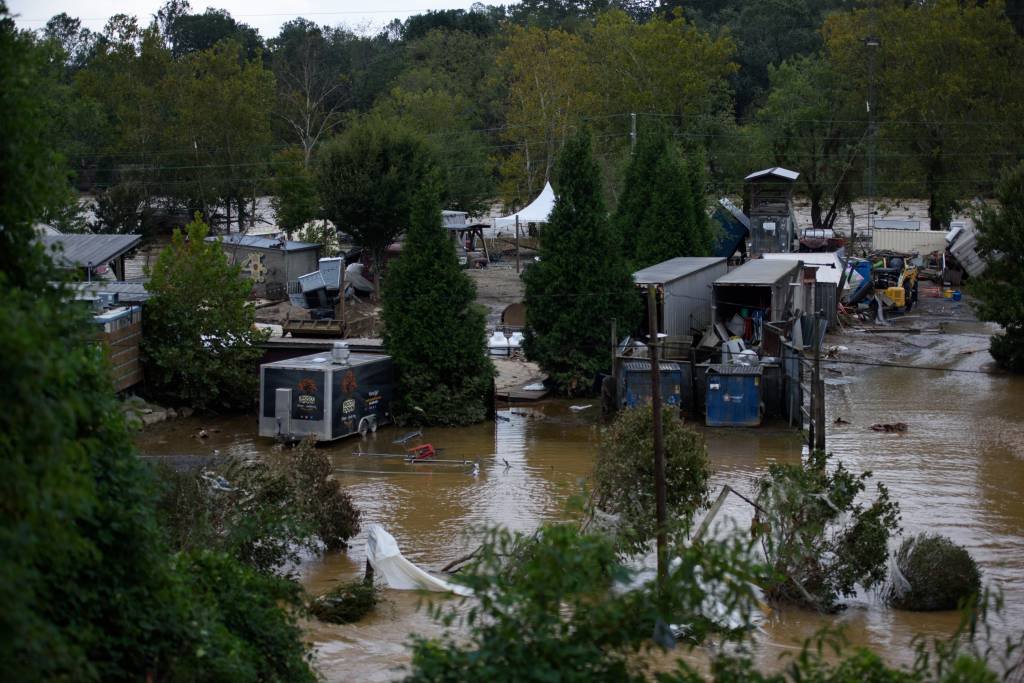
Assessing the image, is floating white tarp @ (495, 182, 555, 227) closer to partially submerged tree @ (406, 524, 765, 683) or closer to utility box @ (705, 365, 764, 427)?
utility box @ (705, 365, 764, 427)

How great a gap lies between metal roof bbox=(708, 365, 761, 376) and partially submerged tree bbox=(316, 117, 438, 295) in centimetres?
1875

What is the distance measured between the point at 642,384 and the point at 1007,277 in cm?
1185

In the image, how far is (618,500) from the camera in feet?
49.8

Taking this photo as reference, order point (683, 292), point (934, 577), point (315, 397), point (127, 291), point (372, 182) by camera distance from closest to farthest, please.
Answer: point (934, 577) → point (315, 397) → point (127, 291) → point (683, 292) → point (372, 182)

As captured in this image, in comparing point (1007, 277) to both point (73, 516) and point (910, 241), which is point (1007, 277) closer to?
point (910, 241)

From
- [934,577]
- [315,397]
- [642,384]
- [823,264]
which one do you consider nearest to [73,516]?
[934,577]

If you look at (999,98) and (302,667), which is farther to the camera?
(999,98)

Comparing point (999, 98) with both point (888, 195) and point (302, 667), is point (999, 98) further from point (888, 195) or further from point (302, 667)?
point (302, 667)

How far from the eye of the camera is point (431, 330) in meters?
24.2

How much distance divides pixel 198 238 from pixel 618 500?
44.9 feet

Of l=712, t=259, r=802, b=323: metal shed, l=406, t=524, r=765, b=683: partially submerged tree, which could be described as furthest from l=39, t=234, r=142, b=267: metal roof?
l=406, t=524, r=765, b=683: partially submerged tree

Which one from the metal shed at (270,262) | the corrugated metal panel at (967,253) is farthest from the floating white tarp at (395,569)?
the corrugated metal panel at (967,253)

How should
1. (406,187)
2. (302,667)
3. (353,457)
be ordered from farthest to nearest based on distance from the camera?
(406,187)
(353,457)
(302,667)

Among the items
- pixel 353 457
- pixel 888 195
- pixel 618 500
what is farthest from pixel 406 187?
pixel 618 500
